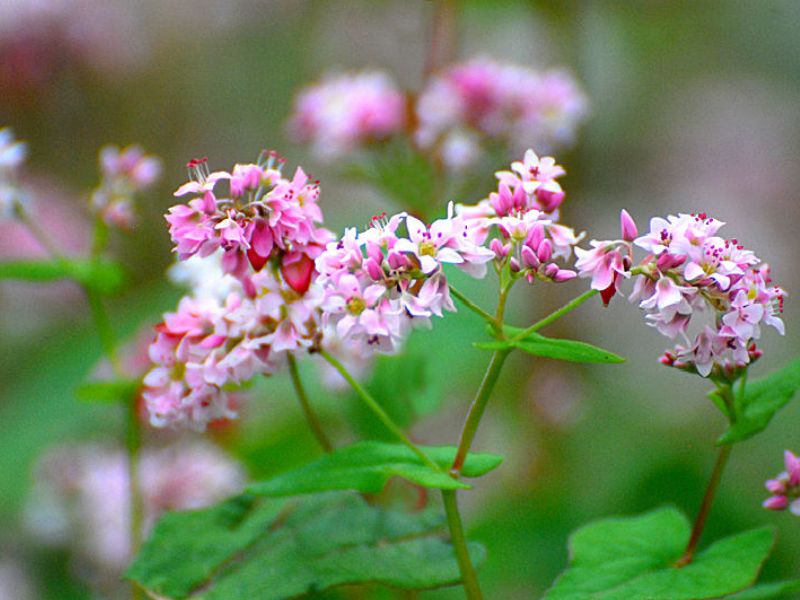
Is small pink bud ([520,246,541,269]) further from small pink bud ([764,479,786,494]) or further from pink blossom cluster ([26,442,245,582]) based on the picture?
pink blossom cluster ([26,442,245,582])

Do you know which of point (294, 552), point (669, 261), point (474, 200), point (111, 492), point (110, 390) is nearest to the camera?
point (669, 261)

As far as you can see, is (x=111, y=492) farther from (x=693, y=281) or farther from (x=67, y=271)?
(x=693, y=281)

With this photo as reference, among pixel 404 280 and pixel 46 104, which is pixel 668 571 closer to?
pixel 404 280

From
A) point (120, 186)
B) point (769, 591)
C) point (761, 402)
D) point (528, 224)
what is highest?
point (120, 186)

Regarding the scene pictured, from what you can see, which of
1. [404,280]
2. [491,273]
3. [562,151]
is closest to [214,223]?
[404,280]

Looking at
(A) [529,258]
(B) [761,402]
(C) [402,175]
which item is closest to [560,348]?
(A) [529,258]

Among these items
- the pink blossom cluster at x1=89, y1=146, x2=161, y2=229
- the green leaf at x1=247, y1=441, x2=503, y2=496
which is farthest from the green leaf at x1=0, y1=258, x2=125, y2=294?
the green leaf at x1=247, y1=441, x2=503, y2=496

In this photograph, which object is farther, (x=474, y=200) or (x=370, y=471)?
(x=474, y=200)

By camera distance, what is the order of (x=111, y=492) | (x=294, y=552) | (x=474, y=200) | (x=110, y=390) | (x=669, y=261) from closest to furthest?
1. (x=669, y=261)
2. (x=294, y=552)
3. (x=110, y=390)
4. (x=111, y=492)
5. (x=474, y=200)
